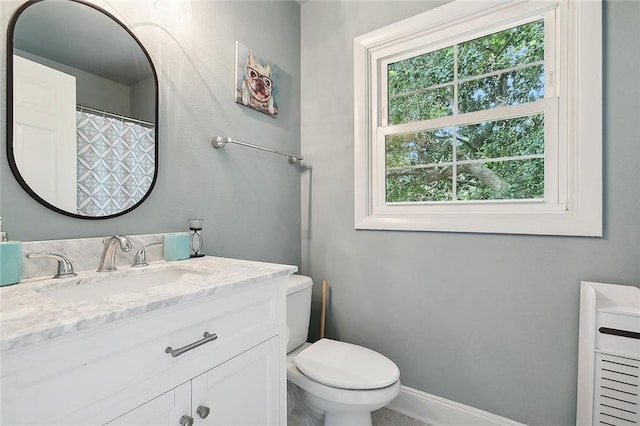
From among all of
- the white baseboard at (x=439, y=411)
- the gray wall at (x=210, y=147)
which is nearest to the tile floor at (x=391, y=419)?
the white baseboard at (x=439, y=411)

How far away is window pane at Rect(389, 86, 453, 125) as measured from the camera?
1620 millimetres

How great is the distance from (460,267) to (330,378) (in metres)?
0.82

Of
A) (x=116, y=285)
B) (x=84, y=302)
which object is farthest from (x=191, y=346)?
(x=116, y=285)

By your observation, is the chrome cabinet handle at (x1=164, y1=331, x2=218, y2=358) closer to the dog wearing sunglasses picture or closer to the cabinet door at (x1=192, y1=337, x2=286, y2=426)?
the cabinet door at (x1=192, y1=337, x2=286, y2=426)

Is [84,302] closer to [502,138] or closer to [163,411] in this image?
[163,411]

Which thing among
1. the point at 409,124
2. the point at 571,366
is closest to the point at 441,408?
the point at 571,366

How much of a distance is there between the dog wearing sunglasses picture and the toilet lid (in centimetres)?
133

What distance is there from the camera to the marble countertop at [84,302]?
1.64 feet

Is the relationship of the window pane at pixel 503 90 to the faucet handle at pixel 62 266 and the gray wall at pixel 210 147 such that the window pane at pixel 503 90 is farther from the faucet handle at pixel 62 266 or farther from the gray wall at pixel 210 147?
the faucet handle at pixel 62 266

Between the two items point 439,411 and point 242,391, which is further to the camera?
point 439,411

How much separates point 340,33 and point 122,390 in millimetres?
2013

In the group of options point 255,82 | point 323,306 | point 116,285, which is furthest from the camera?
point 323,306

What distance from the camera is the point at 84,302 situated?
2.07 feet

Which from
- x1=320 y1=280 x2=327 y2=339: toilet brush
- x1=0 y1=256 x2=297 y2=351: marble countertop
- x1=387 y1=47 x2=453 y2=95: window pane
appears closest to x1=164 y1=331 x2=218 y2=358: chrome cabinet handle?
x1=0 y1=256 x2=297 y2=351: marble countertop
